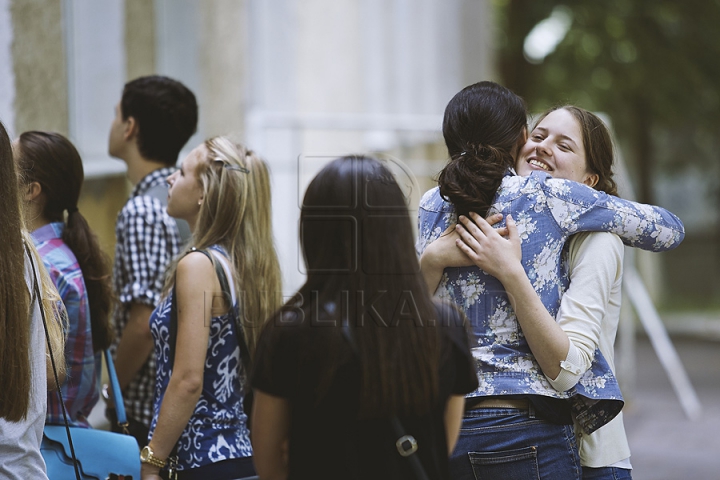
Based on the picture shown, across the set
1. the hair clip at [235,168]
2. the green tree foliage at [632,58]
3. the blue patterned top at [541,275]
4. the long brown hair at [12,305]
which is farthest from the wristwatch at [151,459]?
the green tree foliage at [632,58]

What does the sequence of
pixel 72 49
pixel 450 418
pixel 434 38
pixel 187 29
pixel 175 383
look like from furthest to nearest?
pixel 434 38, pixel 187 29, pixel 72 49, pixel 175 383, pixel 450 418

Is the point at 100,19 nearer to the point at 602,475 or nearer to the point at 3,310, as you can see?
the point at 3,310

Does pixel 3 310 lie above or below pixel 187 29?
below

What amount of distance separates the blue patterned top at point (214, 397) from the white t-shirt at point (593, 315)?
41.8 inches

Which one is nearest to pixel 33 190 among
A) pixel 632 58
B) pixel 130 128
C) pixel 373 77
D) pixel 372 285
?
pixel 130 128

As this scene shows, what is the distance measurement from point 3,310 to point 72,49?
10.6 feet

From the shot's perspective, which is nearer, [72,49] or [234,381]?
[234,381]

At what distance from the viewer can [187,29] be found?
6.79m

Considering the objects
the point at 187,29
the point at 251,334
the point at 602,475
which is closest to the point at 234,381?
the point at 251,334

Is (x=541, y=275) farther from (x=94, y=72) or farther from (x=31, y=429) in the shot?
(x=94, y=72)

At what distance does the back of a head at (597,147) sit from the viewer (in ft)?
8.70

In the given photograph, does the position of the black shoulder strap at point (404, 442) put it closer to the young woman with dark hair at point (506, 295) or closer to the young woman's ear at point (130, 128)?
the young woman with dark hair at point (506, 295)

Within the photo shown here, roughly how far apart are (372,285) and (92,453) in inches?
51.7

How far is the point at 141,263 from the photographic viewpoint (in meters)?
3.53
